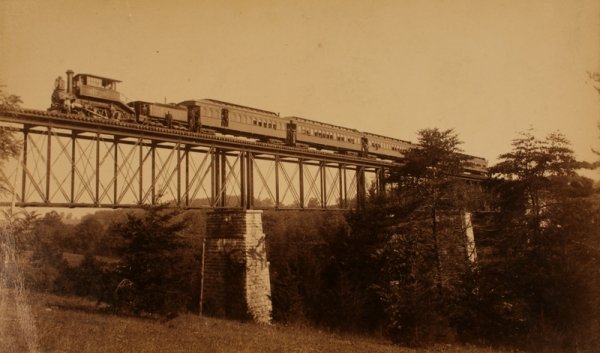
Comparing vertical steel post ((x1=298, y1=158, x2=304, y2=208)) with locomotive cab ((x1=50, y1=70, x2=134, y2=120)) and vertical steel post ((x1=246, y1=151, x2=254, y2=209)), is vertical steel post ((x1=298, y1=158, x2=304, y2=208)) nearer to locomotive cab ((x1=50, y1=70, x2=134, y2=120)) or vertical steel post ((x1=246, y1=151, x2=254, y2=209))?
vertical steel post ((x1=246, y1=151, x2=254, y2=209))

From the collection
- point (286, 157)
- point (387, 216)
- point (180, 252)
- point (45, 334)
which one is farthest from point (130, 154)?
point (387, 216)

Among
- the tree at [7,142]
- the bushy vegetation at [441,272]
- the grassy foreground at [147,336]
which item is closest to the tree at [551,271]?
the bushy vegetation at [441,272]

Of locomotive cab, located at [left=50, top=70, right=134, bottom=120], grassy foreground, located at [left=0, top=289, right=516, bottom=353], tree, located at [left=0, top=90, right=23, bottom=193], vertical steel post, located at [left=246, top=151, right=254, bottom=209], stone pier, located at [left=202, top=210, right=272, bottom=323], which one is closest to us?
grassy foreground, located at [left=0, top=289, right=516, bottom=353]

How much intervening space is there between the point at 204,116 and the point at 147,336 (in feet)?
41.2

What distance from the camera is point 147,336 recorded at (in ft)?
42.5

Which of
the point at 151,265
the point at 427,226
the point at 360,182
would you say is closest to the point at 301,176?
the point at 360,182

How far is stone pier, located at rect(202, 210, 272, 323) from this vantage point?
68.9ft

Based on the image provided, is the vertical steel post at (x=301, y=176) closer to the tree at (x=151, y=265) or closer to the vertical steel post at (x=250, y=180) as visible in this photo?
the vertical steel post at (x=250, y=180)

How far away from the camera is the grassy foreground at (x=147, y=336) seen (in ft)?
36.2

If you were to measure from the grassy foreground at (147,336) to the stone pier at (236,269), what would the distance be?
2.31 metres

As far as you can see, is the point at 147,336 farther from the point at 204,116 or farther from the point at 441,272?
the point at 441,272

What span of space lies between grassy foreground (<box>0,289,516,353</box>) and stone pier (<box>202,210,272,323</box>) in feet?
7.59

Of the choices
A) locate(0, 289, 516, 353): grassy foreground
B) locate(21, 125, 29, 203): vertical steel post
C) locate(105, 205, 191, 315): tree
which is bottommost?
locate(0, 289, 516, 353): grassy foreground

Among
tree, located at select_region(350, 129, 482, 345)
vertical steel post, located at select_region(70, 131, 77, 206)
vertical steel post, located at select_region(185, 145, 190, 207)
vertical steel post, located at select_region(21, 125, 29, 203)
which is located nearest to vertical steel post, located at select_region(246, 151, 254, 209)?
vertical steel post, located at select_region(185, 145, 190, 207)
